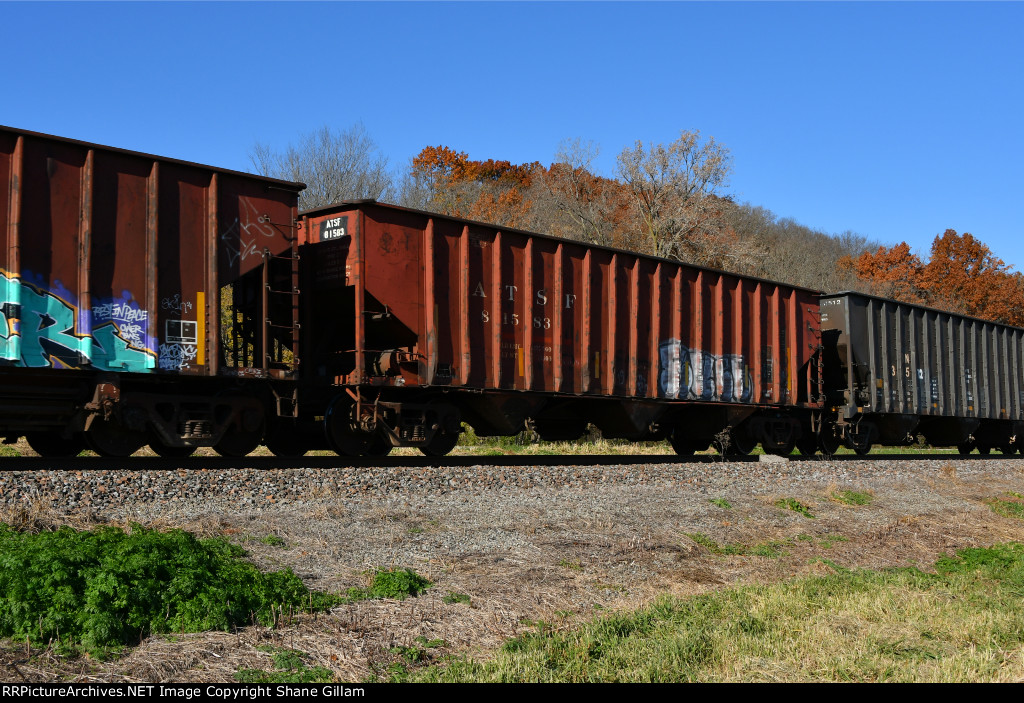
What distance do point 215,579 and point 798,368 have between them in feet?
52.4

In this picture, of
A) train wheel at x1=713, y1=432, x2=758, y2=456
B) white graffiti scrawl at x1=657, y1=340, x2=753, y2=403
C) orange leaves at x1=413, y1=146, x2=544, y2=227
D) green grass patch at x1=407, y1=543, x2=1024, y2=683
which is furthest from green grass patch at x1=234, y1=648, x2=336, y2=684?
orange leaves at x1=413, y1=146, x2=544, y2=227

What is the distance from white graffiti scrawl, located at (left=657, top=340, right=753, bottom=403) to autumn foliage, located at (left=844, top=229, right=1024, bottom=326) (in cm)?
3950

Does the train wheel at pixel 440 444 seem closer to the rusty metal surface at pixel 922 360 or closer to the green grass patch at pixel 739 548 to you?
the green grass patch at pixel 739 548

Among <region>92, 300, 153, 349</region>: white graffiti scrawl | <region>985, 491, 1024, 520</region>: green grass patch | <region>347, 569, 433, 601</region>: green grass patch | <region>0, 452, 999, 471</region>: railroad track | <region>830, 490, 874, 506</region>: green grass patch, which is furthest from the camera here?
<region>985, 491, 1024, 520</region>: green grass patch

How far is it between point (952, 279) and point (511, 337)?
49726 millimetres

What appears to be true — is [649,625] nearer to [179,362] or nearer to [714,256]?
[179,362]

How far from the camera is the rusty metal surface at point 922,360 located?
19609 mm

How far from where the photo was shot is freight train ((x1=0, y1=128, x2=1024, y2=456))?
9.49 meters

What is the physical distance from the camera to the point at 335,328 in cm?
1280

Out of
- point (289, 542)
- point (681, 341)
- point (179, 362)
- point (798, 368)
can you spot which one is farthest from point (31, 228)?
point (798, 368)

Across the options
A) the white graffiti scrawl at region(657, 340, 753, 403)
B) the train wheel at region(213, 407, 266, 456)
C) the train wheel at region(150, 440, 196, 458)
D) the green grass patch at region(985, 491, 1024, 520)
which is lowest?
the green grass patch at region(985, 491, 1024, 520)

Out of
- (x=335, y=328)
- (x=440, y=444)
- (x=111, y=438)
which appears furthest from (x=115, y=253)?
(x=440, y=444)

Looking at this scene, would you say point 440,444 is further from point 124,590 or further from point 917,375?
point 917,375

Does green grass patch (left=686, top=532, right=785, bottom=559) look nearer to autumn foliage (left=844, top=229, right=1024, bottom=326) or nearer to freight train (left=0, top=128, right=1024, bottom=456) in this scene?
freight train (left=0, top=128, right=1024, bottom=456)
